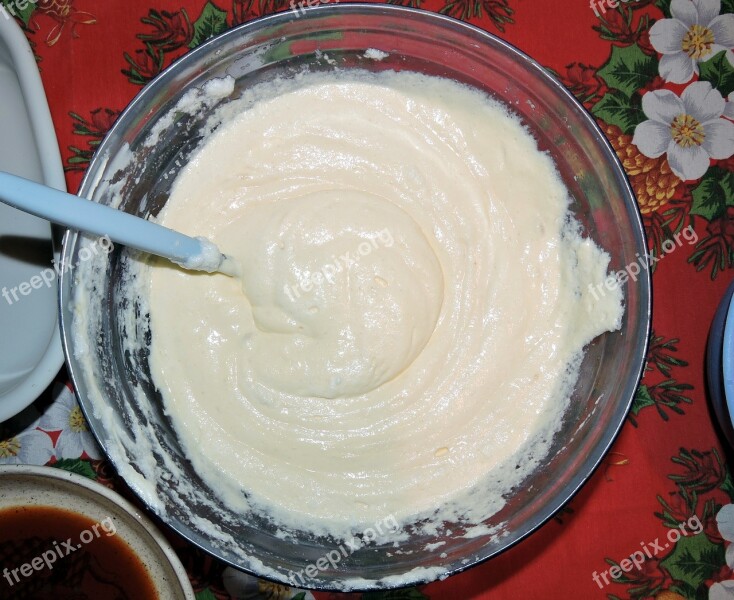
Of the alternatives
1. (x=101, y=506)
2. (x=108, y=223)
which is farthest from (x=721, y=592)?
(x=108, y=223)

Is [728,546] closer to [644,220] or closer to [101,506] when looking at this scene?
[644,220]

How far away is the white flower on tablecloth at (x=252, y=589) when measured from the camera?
1525 mm

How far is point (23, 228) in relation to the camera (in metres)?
1.55

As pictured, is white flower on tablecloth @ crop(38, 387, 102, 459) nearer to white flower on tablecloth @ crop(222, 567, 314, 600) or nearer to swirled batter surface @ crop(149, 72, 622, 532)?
swirled batter surface @ crop(149, 72, 622, 532)

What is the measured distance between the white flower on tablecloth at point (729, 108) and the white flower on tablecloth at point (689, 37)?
9 centimetres

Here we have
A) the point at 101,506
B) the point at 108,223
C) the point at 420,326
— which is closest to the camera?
the point at 108,223

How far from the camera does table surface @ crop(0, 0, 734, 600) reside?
154 cm

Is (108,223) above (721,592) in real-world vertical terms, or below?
above

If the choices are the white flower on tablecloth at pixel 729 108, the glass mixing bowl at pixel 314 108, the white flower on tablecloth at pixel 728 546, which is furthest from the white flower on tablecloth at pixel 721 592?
the white flower on tablecloth at pixel 729 108

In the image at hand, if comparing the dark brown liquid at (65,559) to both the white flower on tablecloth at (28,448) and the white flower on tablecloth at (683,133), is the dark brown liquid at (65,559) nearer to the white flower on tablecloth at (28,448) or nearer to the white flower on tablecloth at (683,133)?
the white flower on tablecloth at (28,448)

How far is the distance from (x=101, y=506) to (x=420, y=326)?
848 millimetres

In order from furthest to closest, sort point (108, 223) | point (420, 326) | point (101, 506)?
point (101, 506), point (420, 326), point (108, 223)

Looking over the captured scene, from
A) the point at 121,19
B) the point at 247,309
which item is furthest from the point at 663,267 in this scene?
the point at 121,19

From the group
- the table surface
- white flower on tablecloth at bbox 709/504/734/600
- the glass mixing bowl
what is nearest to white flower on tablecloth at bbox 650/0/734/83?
the table surface
